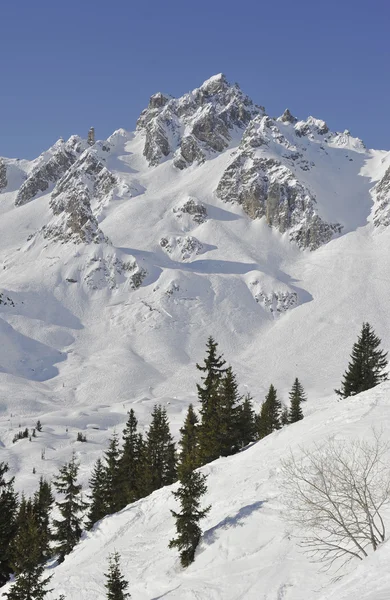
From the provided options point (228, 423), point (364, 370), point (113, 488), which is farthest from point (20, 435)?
point (364, 370)

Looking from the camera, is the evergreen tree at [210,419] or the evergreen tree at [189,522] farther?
the evergreen tree at [210,419]

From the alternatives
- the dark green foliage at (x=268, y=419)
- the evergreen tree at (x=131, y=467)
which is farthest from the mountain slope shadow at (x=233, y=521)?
the dark green foliage at (x=268, y=419)

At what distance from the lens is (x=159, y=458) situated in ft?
146

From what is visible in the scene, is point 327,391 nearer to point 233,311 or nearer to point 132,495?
point 233,311

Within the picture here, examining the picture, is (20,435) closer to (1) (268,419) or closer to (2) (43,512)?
(1) (268,419)

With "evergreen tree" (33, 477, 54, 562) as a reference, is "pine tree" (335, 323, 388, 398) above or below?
above

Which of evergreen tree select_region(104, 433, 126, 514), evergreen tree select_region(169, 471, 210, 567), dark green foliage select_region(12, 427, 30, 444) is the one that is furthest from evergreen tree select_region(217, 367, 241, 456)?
dark green foliage select_region(12, 427, 30, 444)

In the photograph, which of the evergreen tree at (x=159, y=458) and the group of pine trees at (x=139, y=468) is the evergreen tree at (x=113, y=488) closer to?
the group of pine trees at (x=139, y=468)

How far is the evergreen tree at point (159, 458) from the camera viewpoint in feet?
141

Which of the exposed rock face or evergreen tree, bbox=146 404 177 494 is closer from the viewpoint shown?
evergreen tree, bbox=146 404 177 494

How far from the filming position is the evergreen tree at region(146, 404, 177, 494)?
4294 cm

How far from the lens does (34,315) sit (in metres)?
169

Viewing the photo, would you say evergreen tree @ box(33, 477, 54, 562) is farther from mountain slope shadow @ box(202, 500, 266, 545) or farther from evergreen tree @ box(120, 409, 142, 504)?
mountain slope shadow @ box(202, 500, 266, 545)

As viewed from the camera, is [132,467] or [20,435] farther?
[20,435]
